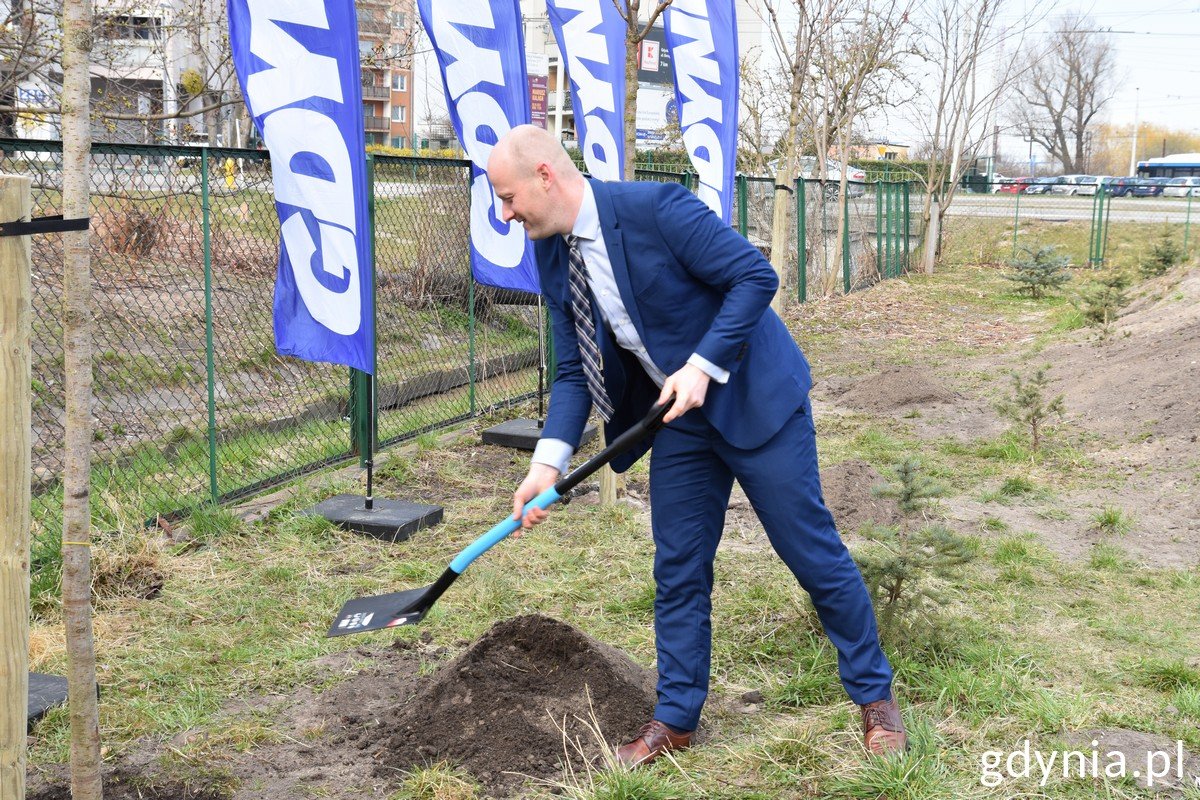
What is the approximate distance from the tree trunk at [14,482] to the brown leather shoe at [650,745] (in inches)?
61.1

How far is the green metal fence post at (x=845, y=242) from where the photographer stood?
16.9 metres

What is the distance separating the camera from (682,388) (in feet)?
9.37

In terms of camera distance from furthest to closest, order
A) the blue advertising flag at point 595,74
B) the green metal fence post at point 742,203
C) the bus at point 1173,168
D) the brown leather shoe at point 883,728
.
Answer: the bus at point 1173,168, the green metal fence post at point 742,203, the blue advertising flag at point 595,74, the brown leather shoe at point 883,728

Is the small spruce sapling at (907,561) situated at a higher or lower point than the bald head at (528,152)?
lower

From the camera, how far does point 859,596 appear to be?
311cm

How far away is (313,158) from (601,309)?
2363 millimetres

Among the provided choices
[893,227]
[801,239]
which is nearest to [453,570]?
[801,239]

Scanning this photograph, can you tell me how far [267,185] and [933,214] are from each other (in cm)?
1683

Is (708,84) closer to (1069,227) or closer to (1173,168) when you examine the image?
(1069,227)

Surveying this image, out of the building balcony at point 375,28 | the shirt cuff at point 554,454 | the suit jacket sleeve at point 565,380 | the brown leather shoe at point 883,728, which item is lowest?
the brown leather shoe at point 883,728

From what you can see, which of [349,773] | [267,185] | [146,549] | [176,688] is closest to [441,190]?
[267,185]

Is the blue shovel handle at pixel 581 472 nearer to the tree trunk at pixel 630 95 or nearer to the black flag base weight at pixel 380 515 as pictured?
the black flag base weight at pixel 380 515

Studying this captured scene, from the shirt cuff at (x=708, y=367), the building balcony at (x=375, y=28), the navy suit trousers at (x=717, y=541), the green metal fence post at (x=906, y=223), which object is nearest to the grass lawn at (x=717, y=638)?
the navy suit trousers at (x=717, y=541)

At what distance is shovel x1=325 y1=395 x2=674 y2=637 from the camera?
2.98 m
